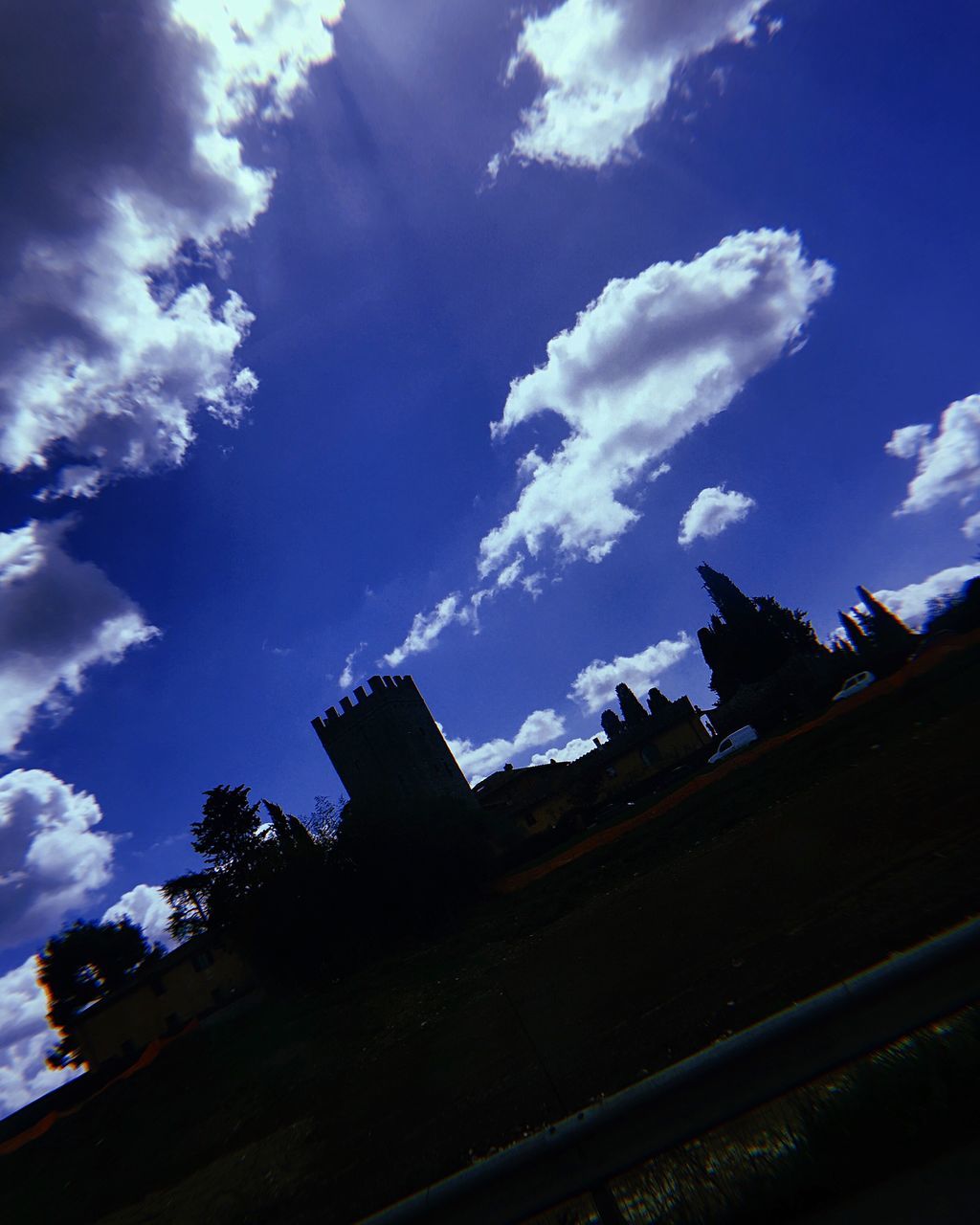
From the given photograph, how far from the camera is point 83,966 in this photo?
50.6m

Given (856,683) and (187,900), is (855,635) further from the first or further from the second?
(187,900)

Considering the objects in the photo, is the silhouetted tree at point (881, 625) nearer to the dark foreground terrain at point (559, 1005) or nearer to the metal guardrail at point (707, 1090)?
the dark foreground terrain at point (559, 1005)

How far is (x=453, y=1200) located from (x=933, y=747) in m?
11.2

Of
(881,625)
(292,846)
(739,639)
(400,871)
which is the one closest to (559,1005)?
(400,871)

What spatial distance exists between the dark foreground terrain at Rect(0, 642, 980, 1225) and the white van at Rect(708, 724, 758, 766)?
19957 millimetres

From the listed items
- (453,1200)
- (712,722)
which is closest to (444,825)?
(453,1200)

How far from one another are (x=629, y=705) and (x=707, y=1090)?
250ft

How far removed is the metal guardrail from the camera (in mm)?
1979

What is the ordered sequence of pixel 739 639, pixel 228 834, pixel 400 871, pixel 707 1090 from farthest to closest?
pixel 739 639, pixel 228 834, pixel 400 871, pixel 707 1090

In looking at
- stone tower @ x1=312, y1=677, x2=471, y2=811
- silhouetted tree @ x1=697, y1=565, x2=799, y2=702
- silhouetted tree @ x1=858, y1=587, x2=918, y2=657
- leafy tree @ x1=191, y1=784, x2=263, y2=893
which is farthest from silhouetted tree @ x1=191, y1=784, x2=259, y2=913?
silhouetted tree @ x1=858, y1=587, x2=918, y2=657

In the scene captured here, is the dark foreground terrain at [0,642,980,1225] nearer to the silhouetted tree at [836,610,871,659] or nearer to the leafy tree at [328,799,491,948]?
the leafy tree at [328,799,491,948]

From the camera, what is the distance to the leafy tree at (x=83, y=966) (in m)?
48.5

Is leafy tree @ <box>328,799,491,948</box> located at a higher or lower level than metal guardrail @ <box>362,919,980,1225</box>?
higher

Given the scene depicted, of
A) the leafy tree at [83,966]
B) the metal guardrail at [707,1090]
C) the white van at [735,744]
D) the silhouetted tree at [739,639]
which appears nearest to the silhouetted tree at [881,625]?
the silhouetted tree at [739,639]
